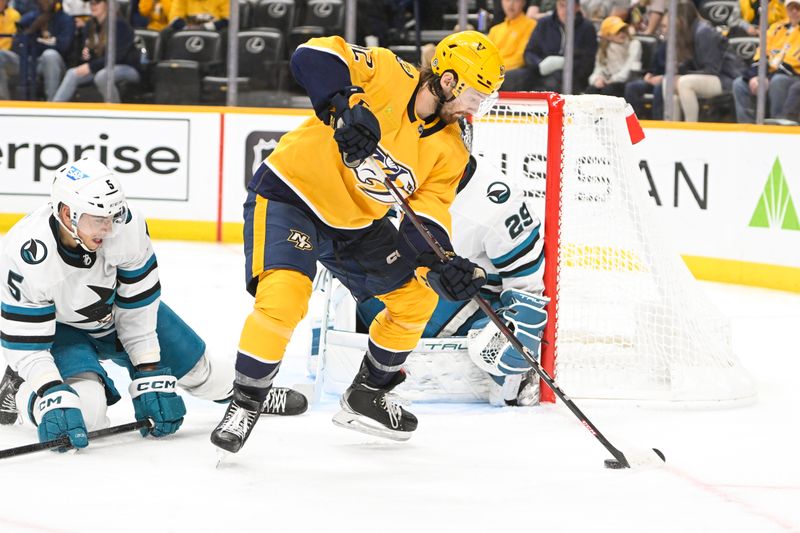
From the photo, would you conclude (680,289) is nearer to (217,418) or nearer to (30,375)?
(217,418)

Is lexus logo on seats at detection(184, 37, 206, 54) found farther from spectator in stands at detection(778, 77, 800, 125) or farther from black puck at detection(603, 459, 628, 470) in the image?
black puck at detection(603, 459, 628, 470)

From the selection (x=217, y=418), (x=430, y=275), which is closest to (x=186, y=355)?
(x=217, y=418)

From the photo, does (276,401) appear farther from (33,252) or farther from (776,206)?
(776,206)

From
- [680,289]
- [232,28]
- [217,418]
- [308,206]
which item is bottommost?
[217,418]

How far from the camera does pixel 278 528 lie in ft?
8.86

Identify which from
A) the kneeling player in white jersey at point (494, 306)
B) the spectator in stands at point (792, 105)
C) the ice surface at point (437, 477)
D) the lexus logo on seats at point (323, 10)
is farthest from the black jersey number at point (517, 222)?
the lexus logo on seats at point (323, 10)

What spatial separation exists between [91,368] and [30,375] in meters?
0.20

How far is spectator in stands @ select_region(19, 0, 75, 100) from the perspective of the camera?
314 inches

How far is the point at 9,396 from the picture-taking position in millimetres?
3482

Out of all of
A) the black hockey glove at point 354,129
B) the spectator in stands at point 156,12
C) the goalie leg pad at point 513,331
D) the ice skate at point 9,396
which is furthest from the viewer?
the spectator in stands at point 156,12

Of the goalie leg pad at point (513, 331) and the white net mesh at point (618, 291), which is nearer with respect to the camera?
the goalie leg pad at point (513, 331)

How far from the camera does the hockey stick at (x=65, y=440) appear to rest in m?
3.12

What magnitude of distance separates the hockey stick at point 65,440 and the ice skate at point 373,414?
523mm

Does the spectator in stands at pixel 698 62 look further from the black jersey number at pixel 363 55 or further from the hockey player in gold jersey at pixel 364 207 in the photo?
the black jersey number at pixel 363 55
